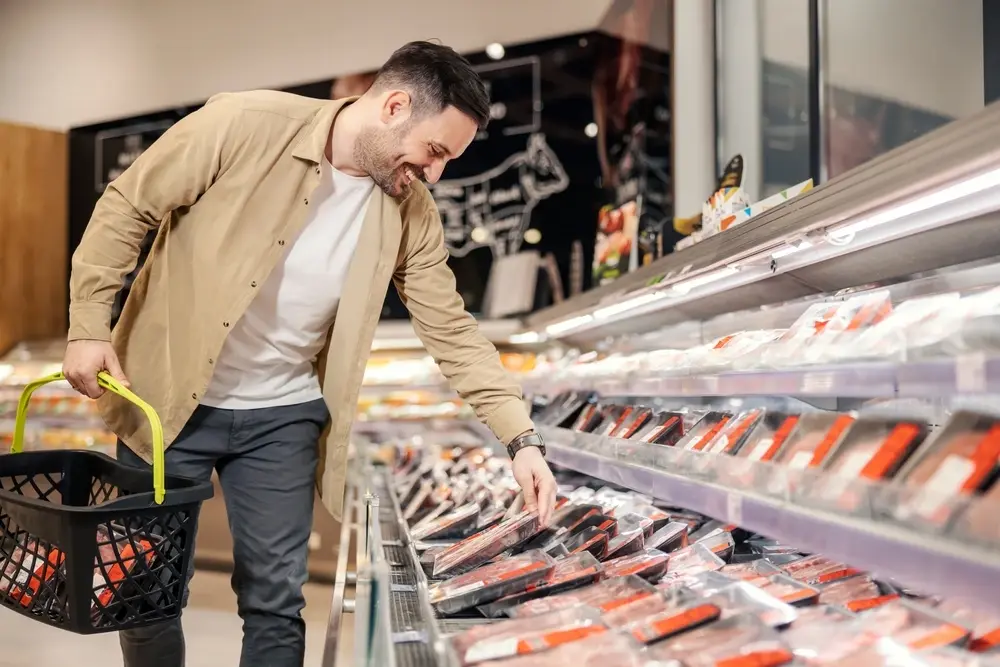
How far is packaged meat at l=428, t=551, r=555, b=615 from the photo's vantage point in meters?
1.57

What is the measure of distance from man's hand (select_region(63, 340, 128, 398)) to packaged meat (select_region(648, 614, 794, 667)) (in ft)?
3.61

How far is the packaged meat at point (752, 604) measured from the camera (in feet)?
4.25

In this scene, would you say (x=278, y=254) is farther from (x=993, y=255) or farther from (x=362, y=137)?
(x=993, y=255)

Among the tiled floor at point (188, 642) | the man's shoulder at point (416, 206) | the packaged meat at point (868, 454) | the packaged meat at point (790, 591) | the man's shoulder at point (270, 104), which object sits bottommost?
the tiled floor at point (188, 642)

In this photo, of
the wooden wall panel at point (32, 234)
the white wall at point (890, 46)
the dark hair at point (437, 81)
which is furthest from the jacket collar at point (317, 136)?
the wooden wall panel at point (32, 234)

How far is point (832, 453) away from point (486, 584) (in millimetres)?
613

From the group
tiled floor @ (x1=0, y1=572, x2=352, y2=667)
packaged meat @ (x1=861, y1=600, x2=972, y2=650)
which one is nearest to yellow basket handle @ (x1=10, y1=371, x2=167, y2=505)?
packaged meat @ (x1=861, y1=600, x2=972, y2=650)

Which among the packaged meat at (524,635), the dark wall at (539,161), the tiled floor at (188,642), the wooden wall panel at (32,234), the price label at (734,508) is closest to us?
the packaged meat at (524,635)

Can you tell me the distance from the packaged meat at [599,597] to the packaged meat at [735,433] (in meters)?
0.40

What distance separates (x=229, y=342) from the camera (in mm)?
Answer: 2086

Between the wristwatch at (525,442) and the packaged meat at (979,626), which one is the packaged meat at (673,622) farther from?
the wristwatch at (525,442)

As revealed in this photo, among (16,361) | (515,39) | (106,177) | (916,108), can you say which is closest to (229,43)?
(106,177)

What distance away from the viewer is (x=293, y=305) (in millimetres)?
2115

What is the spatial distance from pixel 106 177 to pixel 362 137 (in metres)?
6.31
